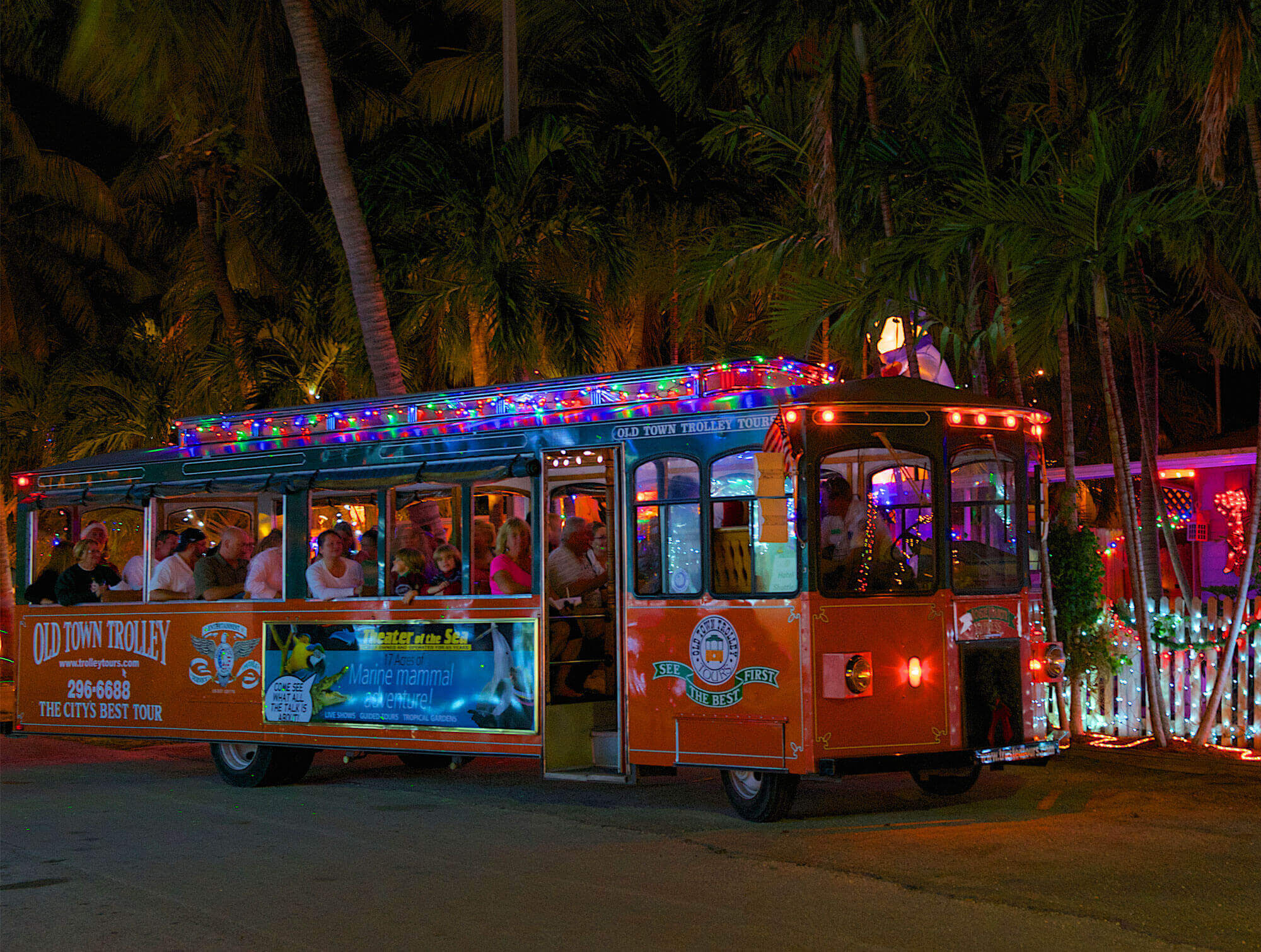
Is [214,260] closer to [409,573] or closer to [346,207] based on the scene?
[346,207]

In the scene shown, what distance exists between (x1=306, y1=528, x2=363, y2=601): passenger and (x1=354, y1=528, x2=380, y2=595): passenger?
126 millimetres

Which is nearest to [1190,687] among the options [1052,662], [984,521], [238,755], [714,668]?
[1052,662]

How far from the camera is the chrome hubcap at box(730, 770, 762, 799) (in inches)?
361

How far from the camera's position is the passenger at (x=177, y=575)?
1193 cm

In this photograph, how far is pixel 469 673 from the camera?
10.3 meters

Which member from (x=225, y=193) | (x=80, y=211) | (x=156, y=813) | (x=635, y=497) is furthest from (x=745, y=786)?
(x=80, y=211)

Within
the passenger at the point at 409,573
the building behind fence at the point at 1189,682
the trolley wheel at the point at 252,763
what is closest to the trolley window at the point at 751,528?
the passenger at the point at 409,573

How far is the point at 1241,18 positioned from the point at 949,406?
12.6 feet

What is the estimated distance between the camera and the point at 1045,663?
31.4 feet

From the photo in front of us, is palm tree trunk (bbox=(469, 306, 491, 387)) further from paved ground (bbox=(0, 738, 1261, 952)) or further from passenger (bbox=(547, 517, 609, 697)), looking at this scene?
paved ground (bbox=(0, 738, 1261, 952))

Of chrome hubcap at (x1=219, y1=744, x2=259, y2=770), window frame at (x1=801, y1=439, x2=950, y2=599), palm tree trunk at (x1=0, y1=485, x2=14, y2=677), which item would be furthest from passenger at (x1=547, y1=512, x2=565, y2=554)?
palm tree trunk at (x1=0, y1=485, x2=14, y2=677)

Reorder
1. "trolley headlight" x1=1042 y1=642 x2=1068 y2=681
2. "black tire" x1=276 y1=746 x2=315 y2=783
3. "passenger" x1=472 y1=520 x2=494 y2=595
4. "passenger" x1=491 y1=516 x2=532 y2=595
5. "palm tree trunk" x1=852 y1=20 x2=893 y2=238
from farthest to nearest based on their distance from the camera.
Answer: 1. "palm tree trunk" x1=852 y1=20 x2=893 y2=238
2. "black tire" x1=276 y1=746 x2=315 y2=783
3. "passenger" x1=472 y1=520 x2=494 y2=595
4. "passenger" x1=491 y1=516 x2=532 y2=595
5. "trolley headlight" x1=1042 y1=642 x2=1068 y2=681

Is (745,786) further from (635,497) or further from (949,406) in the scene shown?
(949,406)

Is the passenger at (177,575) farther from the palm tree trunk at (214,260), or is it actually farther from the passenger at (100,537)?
the palm tree trunk at (214,260)
